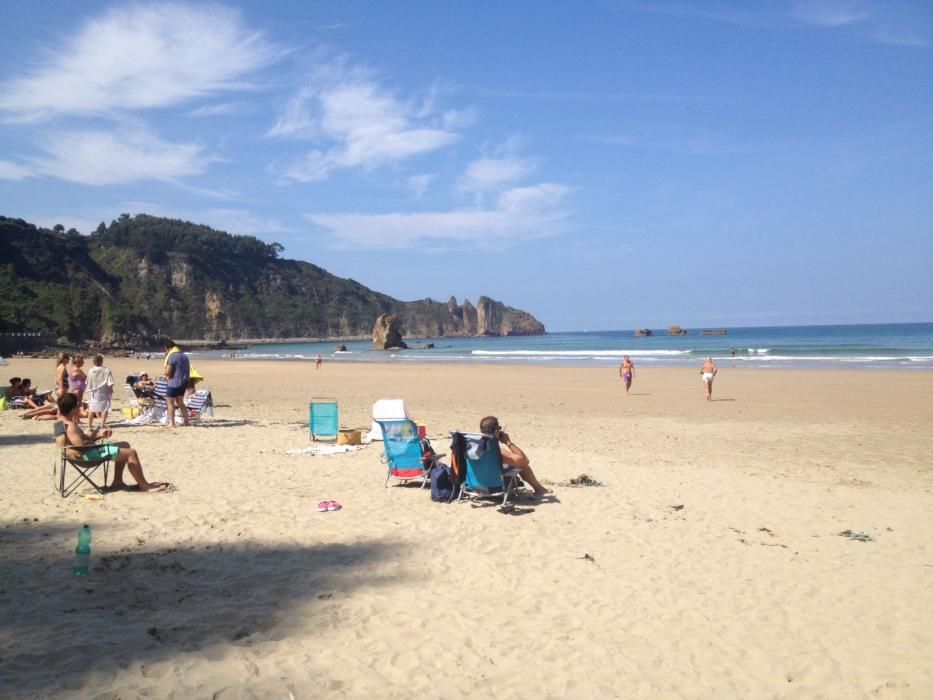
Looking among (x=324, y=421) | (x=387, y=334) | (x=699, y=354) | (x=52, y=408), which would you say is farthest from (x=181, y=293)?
(x=324, y=421)

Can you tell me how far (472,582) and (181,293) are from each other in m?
133

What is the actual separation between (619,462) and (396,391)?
1440cm

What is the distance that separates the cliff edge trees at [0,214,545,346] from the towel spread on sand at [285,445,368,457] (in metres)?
61.6

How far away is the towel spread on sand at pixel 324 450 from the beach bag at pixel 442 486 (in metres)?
3.01

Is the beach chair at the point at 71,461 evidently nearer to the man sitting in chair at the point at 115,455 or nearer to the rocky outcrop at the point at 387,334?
the man sitting in chair at the point at 115,455

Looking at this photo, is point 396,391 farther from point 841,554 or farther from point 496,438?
point 841,554

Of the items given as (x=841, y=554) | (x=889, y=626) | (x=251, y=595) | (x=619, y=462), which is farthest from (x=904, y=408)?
(x=251, y=595)

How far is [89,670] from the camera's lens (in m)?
3.32

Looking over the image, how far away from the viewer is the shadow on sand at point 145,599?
3463 mm

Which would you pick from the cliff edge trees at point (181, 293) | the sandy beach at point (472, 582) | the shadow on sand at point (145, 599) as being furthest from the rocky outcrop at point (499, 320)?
the shadow on sand at point (145, 599)

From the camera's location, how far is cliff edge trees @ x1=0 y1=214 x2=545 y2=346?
78125 mm

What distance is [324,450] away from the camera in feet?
32.4

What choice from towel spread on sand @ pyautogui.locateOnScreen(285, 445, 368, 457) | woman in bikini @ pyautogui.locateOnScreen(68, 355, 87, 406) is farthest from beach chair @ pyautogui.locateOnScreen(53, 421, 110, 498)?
woman in bikini @ pyautogui.locateOnScreen(68, 355, 87, 406)

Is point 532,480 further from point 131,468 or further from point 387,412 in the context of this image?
point 131,468
